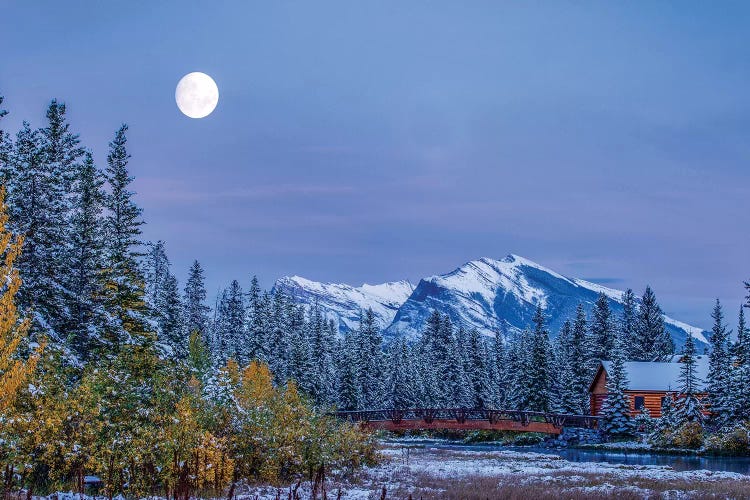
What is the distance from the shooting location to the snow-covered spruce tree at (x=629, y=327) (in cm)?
8600

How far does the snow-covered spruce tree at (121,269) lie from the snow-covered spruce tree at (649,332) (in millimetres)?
64569

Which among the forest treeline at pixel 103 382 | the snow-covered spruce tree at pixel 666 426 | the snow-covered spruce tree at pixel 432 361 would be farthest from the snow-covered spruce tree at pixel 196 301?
the snow-covered spruce tree at pixel 666 426

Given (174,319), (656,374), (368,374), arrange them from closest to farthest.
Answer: (656,374)
(174,319)
(368,374)

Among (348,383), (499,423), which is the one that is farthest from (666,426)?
(348,383)

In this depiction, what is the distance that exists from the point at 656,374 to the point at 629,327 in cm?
2426

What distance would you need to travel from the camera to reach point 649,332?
87062 mm

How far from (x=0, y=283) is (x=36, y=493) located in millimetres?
6715

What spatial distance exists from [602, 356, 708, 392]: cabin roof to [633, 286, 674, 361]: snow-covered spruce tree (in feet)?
56.1

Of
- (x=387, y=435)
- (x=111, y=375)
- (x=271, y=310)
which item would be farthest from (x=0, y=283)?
(x=271, y=310)

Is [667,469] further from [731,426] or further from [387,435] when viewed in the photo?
[387,435]

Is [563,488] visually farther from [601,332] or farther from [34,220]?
[601,332]

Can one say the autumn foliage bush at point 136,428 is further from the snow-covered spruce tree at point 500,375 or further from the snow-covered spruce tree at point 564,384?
the snow-covered spruce tree at point 500,375

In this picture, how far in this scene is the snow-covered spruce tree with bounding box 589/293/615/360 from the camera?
253ft

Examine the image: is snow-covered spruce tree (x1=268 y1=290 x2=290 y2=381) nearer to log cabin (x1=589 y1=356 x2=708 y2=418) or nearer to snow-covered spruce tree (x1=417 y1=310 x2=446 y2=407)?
snow-covered spruce tree (x1=417 y1=310 x2=446 y2=407)
